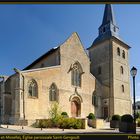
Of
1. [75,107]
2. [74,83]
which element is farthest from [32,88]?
[75,107]

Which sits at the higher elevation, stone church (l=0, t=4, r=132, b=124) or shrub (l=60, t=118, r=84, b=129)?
stone church (l=0, t=4, r=132, b=124)

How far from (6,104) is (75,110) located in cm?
1179

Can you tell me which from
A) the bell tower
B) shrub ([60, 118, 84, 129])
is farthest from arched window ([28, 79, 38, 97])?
the bell tower

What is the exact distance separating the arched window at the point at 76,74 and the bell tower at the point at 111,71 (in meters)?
3.77

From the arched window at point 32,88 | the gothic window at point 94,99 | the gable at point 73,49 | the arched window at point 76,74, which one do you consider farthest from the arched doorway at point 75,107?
the arched window at point 32,88

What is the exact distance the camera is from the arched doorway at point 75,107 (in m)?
42.3

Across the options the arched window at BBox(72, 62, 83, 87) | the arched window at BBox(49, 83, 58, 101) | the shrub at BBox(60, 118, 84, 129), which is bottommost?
the shrub at BBox(60, 118, 84, 129)

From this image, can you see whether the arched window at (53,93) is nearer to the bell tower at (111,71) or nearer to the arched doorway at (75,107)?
the arched doorway at (75,107)

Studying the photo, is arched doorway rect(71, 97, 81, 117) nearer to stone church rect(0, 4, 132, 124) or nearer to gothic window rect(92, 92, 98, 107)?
stone church rect(0, 4, 132, 124)

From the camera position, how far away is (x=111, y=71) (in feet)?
156

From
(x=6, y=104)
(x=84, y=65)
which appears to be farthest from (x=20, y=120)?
(x=84, y=65)

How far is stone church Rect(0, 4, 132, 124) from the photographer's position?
34875 mm

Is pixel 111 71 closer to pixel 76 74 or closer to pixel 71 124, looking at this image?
pixel 76 74

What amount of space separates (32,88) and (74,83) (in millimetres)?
8675
